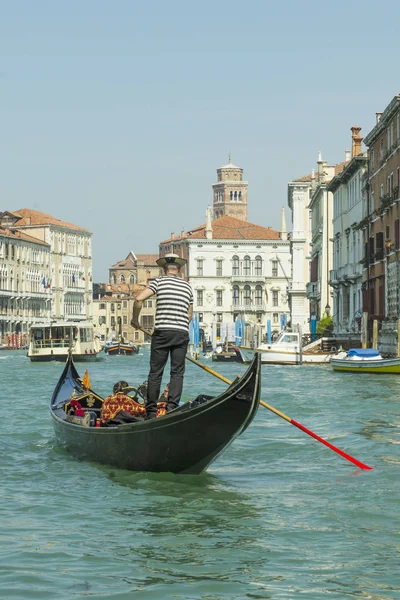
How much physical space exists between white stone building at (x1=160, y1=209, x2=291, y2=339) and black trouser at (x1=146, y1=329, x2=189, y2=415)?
71.0 m

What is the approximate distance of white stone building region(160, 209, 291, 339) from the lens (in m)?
81.4

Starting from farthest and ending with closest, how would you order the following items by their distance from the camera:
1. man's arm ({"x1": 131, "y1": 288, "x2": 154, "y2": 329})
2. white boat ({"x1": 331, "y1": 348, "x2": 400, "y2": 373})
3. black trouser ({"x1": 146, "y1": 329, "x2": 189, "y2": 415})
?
white boat ({"x1": 331, "y1": 348, "x2": 400, "y2": 373}), black trouser ({"x1": 146, "y1": 329, "x2": 189, "y2": 415}), man's arm ({"x1": 131, "y1": 288, "x2": 154, "y2": 329})

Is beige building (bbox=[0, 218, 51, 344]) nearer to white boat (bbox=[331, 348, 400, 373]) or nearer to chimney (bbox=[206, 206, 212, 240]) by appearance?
chimney (bbox=[206, 206, 212, 240])

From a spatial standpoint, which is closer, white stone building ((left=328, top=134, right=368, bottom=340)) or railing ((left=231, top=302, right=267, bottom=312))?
white stone building ((left=328, top=134, right=368, bottom=340))

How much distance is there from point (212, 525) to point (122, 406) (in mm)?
2149

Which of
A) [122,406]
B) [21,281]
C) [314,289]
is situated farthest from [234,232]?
[122,406]

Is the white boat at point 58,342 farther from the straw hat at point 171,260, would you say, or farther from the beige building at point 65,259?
the beige building at point 65,259

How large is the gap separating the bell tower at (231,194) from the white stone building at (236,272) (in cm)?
3372

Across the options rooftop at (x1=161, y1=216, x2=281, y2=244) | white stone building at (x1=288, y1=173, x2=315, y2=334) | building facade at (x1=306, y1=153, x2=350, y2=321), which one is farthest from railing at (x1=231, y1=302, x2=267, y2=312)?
building facade at (x1=306, y1=153, x2=350, y2=321)

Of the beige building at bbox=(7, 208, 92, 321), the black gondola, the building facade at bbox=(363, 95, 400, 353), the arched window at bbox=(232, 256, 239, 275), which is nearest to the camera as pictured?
the black gondola

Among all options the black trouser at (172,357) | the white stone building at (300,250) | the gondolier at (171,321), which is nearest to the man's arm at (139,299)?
the gondolier at (171,321)

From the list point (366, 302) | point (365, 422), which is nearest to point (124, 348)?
point (366, 302)

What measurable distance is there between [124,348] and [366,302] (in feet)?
96.2

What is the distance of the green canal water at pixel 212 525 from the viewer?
5.89 meters
